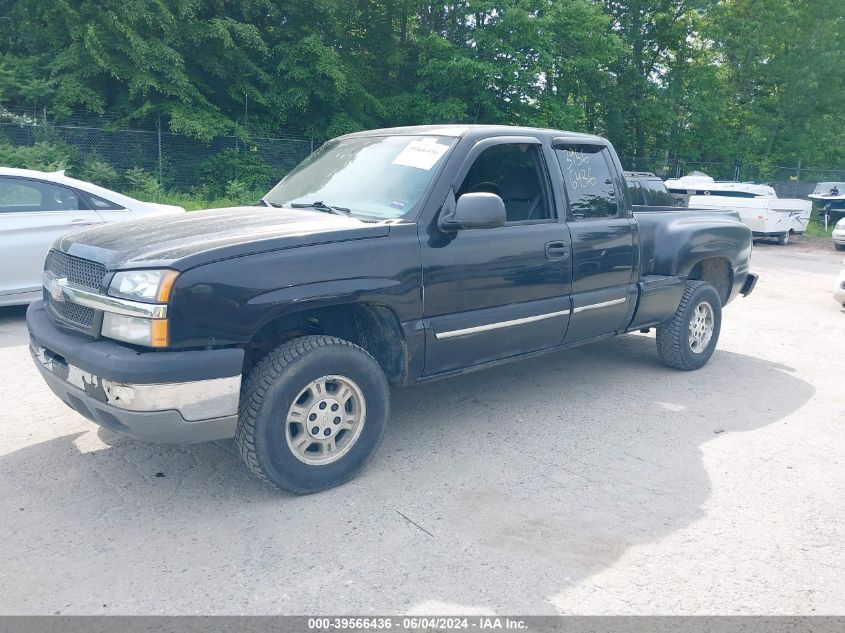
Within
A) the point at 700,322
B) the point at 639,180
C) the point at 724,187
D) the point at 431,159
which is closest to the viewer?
the point at 431,159

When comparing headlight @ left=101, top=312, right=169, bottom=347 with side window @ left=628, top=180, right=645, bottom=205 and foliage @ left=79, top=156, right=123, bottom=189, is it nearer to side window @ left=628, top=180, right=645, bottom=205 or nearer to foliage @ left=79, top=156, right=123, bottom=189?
side window @ left=628, top=180, right=645, bottom=205

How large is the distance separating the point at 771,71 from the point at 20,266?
112ft

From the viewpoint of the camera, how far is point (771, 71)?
33.2 m

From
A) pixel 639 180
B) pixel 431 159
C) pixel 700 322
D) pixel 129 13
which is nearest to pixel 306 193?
pixel 431 159

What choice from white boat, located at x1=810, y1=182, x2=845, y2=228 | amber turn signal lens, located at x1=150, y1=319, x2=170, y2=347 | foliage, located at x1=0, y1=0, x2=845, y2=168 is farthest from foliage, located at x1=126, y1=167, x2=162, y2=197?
white boat, located at x1=810, y1=182, x2=845, y2=228

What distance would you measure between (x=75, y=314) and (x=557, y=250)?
301 centimetres

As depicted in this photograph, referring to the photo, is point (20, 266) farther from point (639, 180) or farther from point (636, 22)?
point (636, 22)

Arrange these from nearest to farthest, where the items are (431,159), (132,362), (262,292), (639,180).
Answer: (132,362) < (262,292) < (431,159) < (639,180)

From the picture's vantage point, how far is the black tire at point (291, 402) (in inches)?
144

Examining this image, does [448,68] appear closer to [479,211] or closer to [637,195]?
[637,195]

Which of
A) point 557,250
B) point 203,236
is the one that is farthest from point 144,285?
point 557,250

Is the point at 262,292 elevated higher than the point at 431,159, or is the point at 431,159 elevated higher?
the point at 431,159

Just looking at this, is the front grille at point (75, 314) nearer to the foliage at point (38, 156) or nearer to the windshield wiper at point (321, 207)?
the windshield wiper at point (321, 207)

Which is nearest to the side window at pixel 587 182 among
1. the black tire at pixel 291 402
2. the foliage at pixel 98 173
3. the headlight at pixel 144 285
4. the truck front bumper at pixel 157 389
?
the black tire at pixel 291 402
